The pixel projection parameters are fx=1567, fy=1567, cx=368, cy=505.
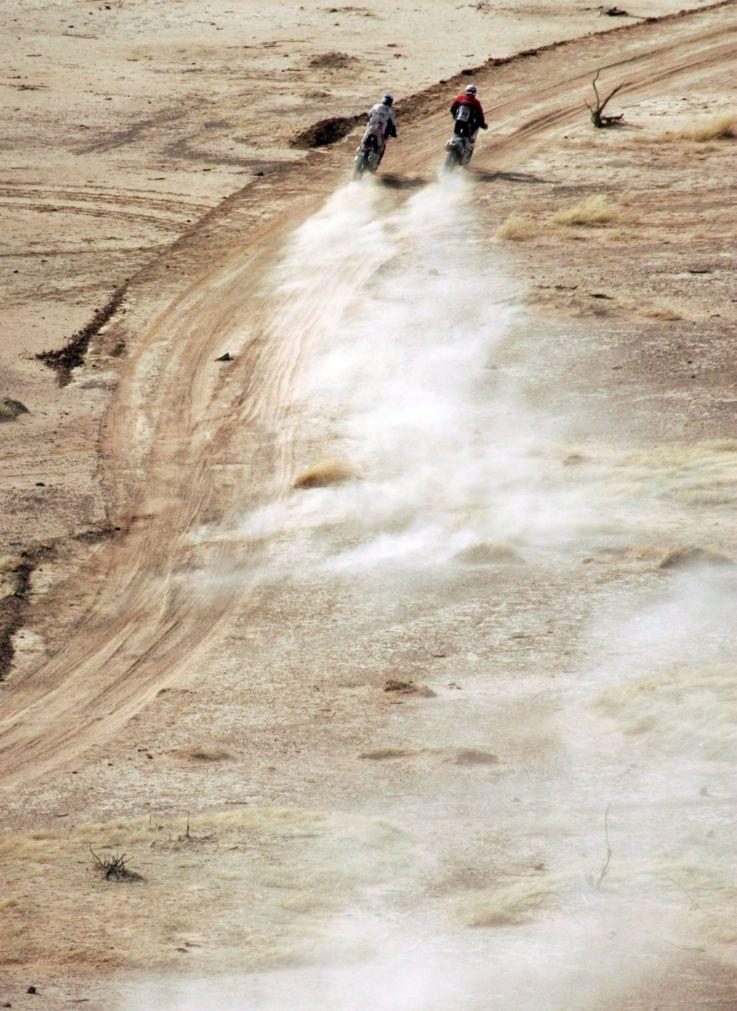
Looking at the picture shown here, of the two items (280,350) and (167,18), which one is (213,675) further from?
(167,18)

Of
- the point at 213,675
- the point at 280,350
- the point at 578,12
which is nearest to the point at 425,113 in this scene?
the point at 578,12

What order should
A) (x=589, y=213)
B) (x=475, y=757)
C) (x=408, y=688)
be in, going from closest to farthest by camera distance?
(x=475, y=757), (x=408, y=688), (x=589, y=213)

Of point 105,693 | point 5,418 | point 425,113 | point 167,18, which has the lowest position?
point 105,693

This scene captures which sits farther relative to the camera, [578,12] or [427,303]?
[578,12]

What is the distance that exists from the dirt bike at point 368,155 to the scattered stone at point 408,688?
17.3m

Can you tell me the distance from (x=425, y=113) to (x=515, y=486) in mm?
17612

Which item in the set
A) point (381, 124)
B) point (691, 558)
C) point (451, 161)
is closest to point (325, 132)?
point (381, 124)

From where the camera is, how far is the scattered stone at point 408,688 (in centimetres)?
1316

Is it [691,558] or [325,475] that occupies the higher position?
[325,475]

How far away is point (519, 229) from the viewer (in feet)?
84.6

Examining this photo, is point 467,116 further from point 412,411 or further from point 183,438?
point 183,438

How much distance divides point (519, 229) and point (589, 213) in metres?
1.32

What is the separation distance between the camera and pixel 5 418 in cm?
2009

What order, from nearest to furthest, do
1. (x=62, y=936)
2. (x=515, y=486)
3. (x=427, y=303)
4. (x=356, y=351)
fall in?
(x=62, y=936) < (x=515, y=486) < (x=356, y=351) < (x=427, y=303)
